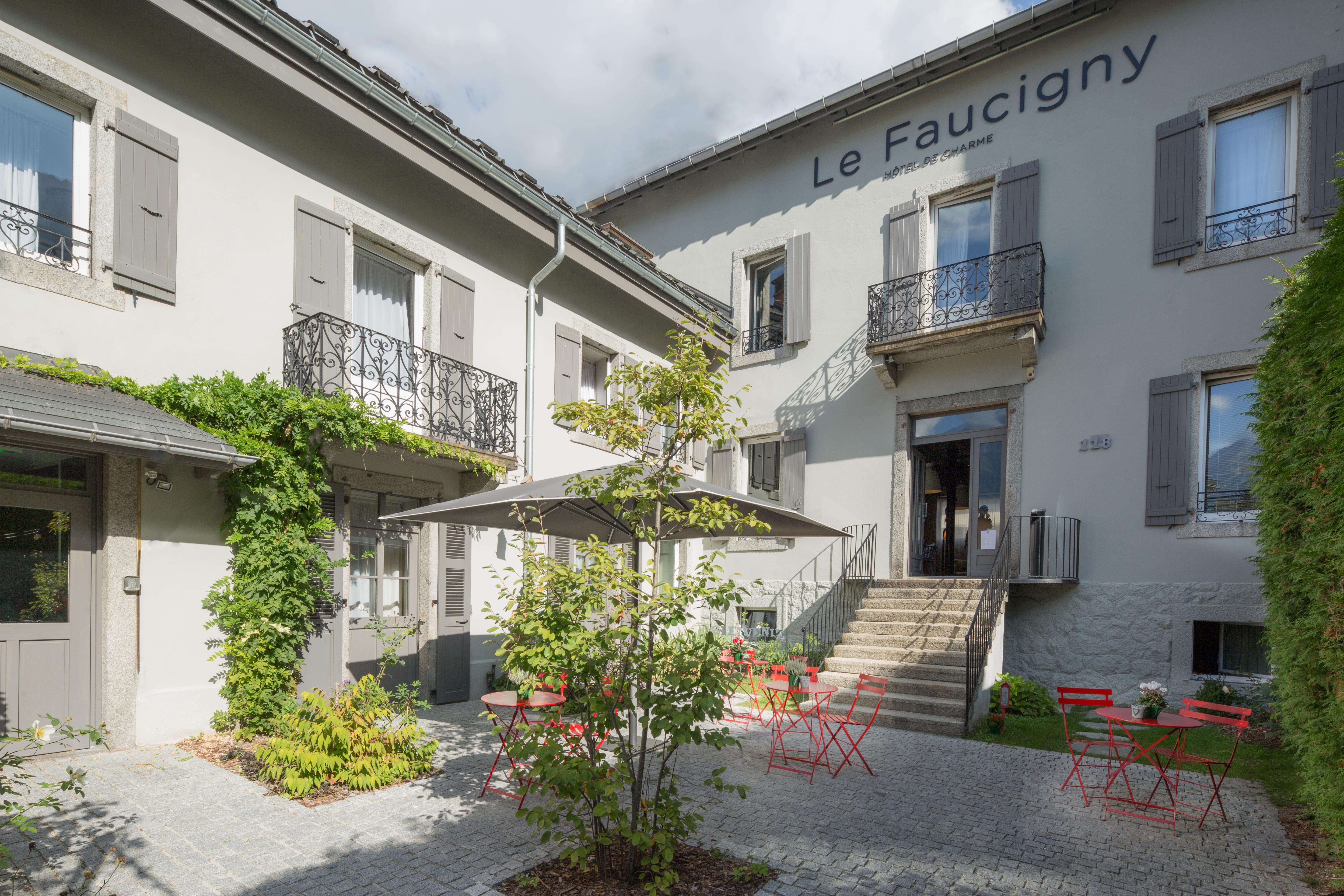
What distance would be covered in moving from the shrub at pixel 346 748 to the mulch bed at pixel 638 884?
5.79 feet

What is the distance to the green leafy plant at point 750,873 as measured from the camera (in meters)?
3.62

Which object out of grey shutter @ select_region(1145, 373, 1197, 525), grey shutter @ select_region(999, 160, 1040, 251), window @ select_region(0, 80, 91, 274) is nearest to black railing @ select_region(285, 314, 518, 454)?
window @ select_region(0, 80, 91, 274)

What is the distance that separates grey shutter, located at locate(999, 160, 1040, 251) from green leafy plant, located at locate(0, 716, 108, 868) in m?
10.5

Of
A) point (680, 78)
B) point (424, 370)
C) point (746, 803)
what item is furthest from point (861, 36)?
point (746, 803)

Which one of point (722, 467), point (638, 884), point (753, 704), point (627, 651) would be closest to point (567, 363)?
point (722, 467)

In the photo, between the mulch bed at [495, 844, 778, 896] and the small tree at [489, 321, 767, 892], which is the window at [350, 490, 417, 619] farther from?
the mulch bed at [495, 844, 778, 896]

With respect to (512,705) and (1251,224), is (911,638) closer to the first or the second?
(512,705)

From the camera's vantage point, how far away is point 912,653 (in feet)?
28.0

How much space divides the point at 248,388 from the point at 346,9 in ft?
15.1

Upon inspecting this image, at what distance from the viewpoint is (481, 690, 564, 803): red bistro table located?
4.57 meters

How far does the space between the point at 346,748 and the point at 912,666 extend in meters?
5.99

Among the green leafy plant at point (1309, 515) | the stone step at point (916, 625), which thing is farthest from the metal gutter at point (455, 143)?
the stone step at point (916, 625)

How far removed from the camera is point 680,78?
1347 cm

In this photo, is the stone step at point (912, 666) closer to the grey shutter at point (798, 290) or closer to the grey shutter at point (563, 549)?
the grey shutter at point (563, 549)
